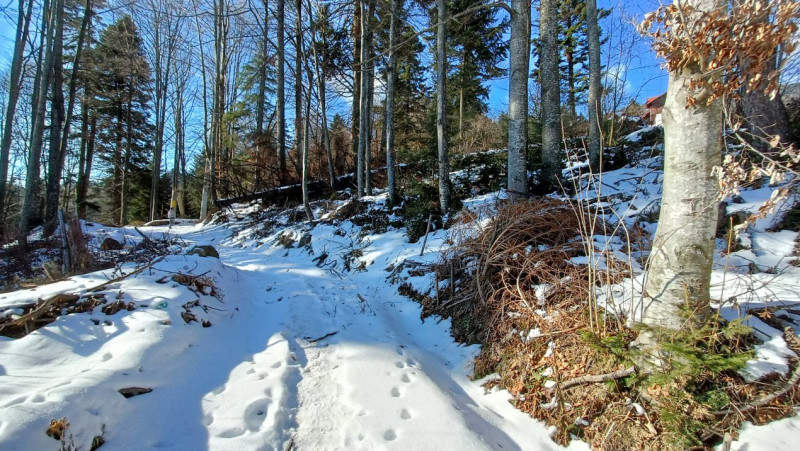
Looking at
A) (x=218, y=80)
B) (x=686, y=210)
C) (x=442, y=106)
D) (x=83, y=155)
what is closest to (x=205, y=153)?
(x=218, y=80)

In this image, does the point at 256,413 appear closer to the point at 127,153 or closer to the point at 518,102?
the point at 518,102

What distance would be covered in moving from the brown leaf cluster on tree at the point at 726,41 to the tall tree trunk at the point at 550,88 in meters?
5.12

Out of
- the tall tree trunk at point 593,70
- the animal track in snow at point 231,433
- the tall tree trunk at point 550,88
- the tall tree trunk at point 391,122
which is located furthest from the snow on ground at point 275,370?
the tall tree trunk at point 391,122

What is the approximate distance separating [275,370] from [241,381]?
288 mm

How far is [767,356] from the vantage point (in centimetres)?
196

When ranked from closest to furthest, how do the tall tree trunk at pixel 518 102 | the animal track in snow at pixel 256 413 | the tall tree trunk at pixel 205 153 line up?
the animal track in snow at pixel 256 413
the tall tree trunk at pixel 518 102
the tall tree trunk at pixel 205 153

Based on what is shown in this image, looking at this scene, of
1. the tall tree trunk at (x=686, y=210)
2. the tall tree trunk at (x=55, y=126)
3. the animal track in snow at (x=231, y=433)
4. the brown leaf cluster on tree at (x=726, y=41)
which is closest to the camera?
the brown leaf cluster on tree at (x=726, y=41)

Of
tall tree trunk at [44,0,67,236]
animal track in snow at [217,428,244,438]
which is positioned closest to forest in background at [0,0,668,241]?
tall tree trunk at [44,0,67,236]

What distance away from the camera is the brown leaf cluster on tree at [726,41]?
5.19 feet

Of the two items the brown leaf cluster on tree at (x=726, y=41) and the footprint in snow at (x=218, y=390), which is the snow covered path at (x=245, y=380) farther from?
the brown leaf cluster on tree at (x=726, y=41)

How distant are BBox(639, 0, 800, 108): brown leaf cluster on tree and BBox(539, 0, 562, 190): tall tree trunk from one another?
5.12m

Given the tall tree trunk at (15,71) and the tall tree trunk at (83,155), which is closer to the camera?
the tall tree trunk at (15,71)

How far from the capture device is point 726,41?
1714 millimetres

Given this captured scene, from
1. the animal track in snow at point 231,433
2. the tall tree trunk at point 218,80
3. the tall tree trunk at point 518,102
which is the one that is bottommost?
the animal track in snow at point 231,433
